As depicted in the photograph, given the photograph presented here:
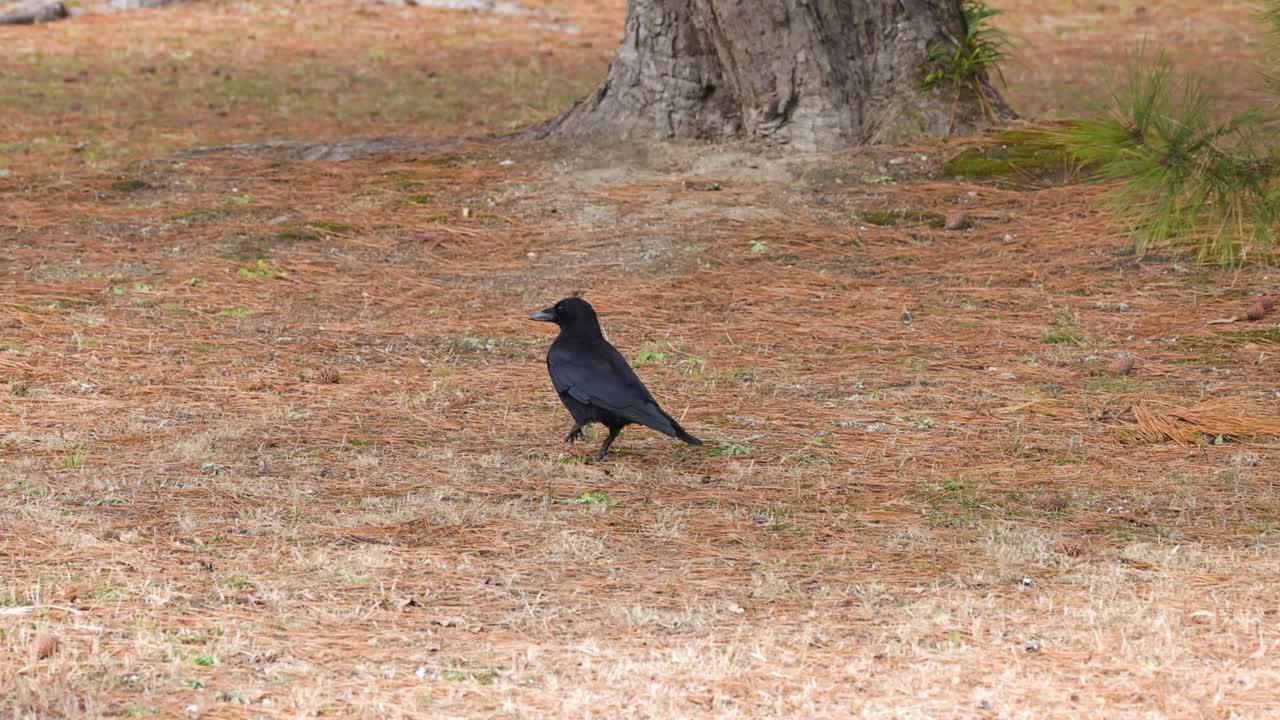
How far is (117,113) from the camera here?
1191cm

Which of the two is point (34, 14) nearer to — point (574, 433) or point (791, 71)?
point (791, 71)

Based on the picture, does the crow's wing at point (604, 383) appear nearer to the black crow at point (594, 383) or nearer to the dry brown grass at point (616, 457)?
the black crow at point (594, 383)

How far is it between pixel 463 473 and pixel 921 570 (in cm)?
156

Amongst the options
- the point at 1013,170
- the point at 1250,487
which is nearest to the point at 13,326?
the point at 1250,487

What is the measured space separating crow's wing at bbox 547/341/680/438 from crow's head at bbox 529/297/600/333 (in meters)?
0.09

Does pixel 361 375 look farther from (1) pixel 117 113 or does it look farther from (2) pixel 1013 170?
(1) pixel 117 113

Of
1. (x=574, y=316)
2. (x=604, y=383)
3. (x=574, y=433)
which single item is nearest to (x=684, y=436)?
(x=604, y=383)

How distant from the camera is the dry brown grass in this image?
308 cm

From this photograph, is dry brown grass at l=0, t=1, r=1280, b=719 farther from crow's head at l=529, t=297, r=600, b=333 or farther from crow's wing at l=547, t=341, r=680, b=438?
crow's head at l=529, t=297, r=600, b=333

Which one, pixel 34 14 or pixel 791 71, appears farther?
pixel 34 14

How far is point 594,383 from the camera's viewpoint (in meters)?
4.72

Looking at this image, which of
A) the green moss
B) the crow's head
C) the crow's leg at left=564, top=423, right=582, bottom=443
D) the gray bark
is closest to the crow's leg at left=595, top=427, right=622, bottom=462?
the crow's leg at left=564, top=423, right=582, bottom=443

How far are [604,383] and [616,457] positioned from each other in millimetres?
326

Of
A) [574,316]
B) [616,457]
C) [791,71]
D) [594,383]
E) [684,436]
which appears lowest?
[616,457]
